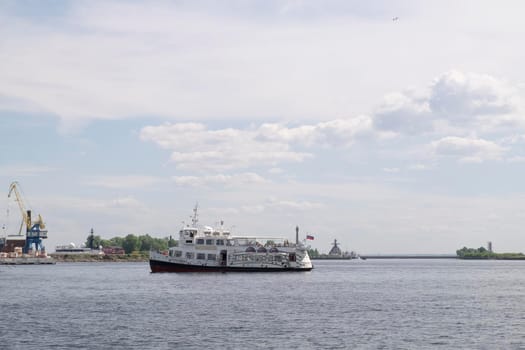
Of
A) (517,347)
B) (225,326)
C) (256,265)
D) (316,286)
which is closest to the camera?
(517,347)

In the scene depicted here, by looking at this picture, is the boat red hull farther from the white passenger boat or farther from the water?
the water

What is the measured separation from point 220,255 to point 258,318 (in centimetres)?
7210

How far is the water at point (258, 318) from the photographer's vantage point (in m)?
48.8

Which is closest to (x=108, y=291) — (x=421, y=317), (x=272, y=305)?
(x=272, y=305)

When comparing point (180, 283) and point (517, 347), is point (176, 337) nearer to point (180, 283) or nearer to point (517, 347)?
point (517, 347)

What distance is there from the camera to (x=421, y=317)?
6284 centimetres

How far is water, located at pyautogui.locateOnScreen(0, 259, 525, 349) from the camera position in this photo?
48750 mm

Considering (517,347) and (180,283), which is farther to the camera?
(180,283)

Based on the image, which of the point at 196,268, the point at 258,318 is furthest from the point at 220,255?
the point at 258,318

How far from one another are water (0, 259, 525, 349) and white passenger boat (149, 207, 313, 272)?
34690 millimetres

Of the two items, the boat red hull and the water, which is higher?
the boat red hull

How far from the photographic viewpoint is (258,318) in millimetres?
61500

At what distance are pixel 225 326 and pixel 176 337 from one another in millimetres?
6634

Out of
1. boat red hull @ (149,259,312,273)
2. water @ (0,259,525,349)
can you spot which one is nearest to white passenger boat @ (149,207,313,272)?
boat red hull @ (149,259,312,273)
